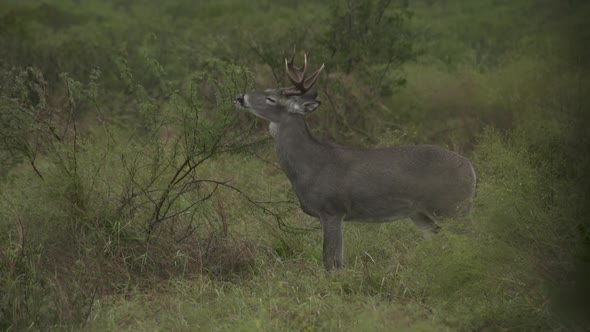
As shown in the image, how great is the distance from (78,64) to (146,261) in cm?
1051

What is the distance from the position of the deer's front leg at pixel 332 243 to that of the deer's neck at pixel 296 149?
588 millimetres

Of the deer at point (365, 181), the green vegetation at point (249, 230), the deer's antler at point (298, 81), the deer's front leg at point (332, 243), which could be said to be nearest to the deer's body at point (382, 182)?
the deer at point (365, 181)

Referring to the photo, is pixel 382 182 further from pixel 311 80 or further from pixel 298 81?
pixel 298 81

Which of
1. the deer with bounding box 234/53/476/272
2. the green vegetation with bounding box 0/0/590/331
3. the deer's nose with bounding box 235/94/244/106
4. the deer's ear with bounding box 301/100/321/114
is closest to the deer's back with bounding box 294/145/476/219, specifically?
the deer with bounding box 234/53/476/272

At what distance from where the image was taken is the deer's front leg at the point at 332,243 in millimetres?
9555

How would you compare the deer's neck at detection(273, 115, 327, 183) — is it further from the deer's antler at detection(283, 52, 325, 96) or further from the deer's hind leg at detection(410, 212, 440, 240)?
the deer's hind leg at detection(410, 212, 440, 240)

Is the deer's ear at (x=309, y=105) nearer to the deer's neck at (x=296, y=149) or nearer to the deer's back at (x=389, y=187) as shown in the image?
the deer's neck at (x=296, y=149)

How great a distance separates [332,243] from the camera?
962 cm

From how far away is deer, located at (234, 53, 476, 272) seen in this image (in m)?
9.77

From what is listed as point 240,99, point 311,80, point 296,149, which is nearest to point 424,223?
point 296,149

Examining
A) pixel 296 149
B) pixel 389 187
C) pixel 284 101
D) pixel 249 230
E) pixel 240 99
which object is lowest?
pixel 249 230

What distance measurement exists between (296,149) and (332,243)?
1.17 metres

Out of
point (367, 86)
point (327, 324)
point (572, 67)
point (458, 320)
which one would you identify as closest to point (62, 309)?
point (327, 324)

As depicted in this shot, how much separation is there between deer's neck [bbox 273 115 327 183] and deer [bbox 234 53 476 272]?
A: 1 centimetres
